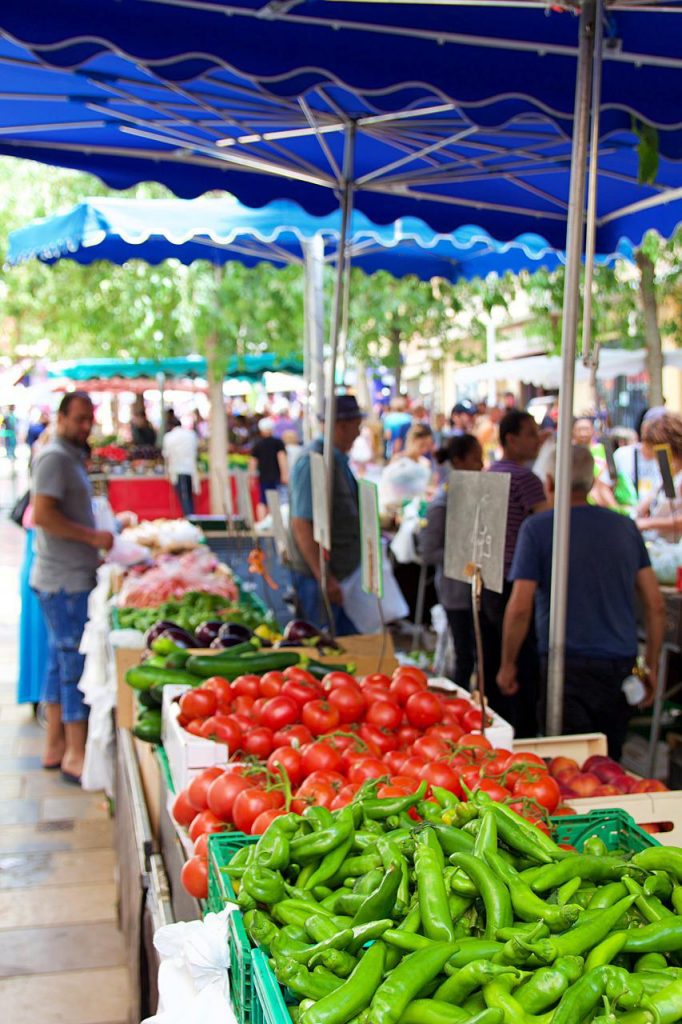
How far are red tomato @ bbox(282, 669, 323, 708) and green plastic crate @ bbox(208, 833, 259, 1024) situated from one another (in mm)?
1064

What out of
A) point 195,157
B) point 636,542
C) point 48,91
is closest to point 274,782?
point 636,542

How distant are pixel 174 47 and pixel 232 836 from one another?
2.52m

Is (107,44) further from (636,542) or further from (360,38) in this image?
(636,542)

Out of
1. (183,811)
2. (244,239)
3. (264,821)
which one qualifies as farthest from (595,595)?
(244,239)

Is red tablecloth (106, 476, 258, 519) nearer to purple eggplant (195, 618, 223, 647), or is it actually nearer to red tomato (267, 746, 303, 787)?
purple eggplant (195, 618, 223, 647)

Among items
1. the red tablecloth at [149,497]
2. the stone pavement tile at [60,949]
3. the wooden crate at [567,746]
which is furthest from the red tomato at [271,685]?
the red tablecloth at [149,497]

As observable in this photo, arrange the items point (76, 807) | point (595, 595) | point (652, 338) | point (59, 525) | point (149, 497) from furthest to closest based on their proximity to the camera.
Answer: point (149, 497)
point (652, 338)
point (59, 525)
point (76, 807)
point (595, 595)

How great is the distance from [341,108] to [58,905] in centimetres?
388

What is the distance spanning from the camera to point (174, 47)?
11.5ft

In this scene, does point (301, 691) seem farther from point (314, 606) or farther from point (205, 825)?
point (314, 606)

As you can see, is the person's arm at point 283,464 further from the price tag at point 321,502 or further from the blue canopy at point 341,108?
the price tag at point 321,502

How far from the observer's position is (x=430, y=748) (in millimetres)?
2975

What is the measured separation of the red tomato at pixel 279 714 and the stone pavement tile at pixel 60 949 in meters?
1.66

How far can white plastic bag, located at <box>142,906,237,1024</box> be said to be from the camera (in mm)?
1943
